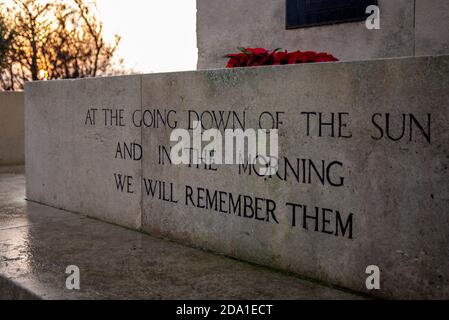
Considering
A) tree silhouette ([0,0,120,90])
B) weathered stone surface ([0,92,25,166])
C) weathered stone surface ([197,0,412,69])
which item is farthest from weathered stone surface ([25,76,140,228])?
tree silhouette ([0,0,120,90])

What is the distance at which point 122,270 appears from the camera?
3648mm

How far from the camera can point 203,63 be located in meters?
7.41

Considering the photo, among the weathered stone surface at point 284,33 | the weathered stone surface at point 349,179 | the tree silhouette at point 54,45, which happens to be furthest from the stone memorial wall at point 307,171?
the tree silhouette at point 54,45

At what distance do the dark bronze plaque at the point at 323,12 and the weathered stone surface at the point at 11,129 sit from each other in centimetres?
554

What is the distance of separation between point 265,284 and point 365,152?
0.90m

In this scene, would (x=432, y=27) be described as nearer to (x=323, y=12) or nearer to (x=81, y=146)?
(x=323, y=12)

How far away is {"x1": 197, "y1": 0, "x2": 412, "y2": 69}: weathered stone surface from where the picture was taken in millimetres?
5359

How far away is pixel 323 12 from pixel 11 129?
6.10 meters

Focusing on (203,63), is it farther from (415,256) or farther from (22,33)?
(22,33)

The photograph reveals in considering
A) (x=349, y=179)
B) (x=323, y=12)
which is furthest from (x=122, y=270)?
(x=323, y=12)

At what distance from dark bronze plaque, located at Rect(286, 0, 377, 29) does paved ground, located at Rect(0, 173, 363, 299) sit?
2786 mm

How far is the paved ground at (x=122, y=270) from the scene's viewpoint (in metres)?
3.23
